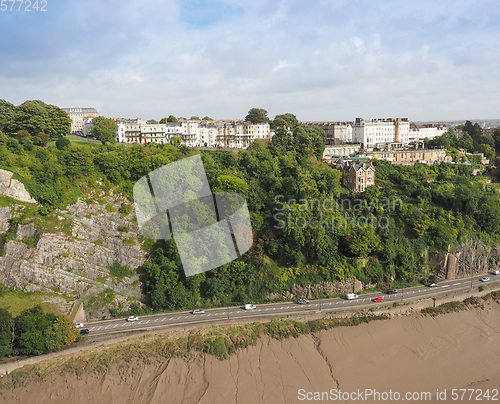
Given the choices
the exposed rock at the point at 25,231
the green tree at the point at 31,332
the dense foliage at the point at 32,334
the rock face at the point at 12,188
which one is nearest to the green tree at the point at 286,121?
the rock face at the point at 12,188

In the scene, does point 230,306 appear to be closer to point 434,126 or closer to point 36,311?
point 36,311

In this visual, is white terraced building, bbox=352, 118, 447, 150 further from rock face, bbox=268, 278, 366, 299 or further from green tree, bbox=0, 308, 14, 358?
green tree, bbox=0, 308, 14, 358

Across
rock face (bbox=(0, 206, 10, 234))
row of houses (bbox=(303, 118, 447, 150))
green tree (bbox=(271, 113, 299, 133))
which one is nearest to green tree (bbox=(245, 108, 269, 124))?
green tree (bbox=(271, 113, 299, 133))

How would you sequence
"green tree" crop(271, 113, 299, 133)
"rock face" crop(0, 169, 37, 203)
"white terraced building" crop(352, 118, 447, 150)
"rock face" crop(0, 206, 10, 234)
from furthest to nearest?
1. "white terraced building" crop(352, 118, 447, 150)
2. "green tree" crop(271, 113, 299, 133)
3. "rock face" crop(0, 169, 37, 203)
4. "rock face" crop(0, 206, 10, 234)

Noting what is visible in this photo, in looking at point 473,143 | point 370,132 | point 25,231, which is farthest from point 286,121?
point 25,231

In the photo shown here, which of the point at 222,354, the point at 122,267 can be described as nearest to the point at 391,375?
the point at 222,354

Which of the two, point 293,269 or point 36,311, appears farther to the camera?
point 293,269
